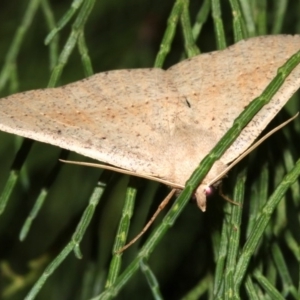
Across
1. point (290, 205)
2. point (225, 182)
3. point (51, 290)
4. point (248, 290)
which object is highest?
point (225, 182)

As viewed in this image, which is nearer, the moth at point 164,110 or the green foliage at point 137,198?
the green foliage at point 137,198

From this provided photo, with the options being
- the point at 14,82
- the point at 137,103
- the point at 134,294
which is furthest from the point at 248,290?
the point at 134,294

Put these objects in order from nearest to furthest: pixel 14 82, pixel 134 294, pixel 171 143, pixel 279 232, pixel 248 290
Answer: pixel 248 290, pixel 171 143, pixel 279 232, pixel 14 82, pixel 134 294

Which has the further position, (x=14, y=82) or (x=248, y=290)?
(x=14, y=82)

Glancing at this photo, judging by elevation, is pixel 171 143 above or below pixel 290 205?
above

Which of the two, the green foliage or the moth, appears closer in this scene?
the green foliage

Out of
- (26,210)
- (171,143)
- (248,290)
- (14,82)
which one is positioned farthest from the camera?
(26,210)

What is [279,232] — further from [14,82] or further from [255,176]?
[14,82]

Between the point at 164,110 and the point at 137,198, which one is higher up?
the point at 164,110
